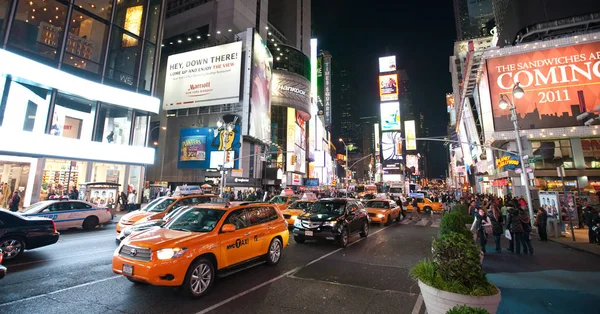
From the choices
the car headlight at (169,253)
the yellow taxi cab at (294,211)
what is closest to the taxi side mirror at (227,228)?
the car headlight at (169,253)

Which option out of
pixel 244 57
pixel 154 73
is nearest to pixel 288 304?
pixel 154 73

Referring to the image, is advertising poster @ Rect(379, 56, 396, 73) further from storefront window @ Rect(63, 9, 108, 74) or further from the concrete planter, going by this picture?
the concrete planter

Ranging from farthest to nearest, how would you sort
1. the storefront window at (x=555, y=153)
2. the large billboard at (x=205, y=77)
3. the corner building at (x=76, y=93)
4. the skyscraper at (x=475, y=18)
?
the skyscraper at (x=475, y=18), the large billboard at (x=205, y=77), the storefront window at (x=555, y=153), the corner building at (x=76, y=93)

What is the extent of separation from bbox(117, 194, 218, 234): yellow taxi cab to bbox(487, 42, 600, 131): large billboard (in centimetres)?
2849

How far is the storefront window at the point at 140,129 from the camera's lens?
27.2 metres

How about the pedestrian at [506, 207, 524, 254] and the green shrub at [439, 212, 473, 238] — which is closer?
the green shrub at [439, 212, 473, 238]

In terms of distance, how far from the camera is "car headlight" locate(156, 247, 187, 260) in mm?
5035

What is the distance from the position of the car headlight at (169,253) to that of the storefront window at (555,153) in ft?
105

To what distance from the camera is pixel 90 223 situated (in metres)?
14.2

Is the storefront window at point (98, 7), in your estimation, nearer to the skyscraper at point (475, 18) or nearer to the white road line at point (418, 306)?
the white road line at point (418, 306)

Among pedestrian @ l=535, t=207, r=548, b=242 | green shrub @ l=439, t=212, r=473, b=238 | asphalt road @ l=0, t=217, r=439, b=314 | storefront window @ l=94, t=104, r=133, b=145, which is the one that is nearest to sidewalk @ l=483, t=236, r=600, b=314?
green shrub @ l=439, t=212, r=473, b=238

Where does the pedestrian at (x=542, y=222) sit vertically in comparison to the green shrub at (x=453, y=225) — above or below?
below

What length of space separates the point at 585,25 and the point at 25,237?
44.9 m

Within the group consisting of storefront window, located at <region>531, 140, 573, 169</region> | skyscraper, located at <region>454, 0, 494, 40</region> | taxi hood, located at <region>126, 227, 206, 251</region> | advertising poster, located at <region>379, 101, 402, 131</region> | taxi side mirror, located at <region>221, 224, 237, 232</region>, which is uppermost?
skyscraper, located at <region>454, 0, 494, 40</region>
